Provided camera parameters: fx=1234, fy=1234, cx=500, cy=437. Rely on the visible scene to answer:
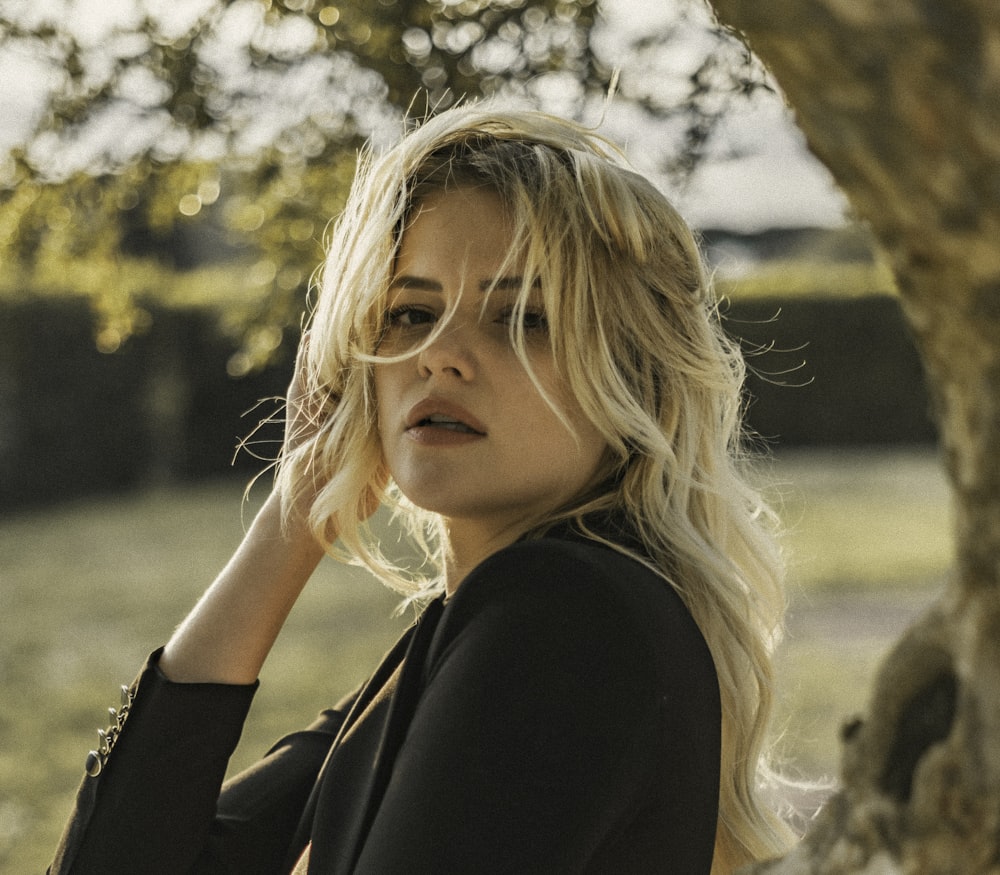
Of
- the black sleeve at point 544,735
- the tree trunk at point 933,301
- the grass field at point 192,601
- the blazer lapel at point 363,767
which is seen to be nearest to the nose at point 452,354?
the blazer lapel at point 363,767

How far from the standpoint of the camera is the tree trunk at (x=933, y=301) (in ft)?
1.89

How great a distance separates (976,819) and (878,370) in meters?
18.8

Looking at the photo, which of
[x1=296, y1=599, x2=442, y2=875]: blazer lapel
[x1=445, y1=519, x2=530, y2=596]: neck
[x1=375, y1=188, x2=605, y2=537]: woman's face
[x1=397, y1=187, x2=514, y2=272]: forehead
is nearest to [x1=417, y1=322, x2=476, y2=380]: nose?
[x1=375, y1=188, x2=605, y2=537]: woman's face

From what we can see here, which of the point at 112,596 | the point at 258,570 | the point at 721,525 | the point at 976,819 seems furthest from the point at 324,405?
the point at 112,596

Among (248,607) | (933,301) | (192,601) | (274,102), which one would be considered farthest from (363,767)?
(192,601)

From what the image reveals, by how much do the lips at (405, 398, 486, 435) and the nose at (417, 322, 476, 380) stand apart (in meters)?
0.05

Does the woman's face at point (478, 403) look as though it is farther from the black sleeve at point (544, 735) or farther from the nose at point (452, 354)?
the black sleeve at point (544, 735)

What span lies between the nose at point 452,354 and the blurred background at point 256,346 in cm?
70

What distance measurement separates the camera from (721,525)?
191cm

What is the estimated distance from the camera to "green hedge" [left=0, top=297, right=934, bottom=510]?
14.5 m

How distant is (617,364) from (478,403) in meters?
0.24

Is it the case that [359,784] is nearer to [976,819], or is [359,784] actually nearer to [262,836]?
[262,836]

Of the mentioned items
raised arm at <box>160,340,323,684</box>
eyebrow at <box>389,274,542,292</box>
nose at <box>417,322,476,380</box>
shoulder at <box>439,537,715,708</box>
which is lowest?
raised arm at <box>160,340,323,684</box>

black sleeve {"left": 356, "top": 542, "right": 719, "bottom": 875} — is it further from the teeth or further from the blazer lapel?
the teeth
